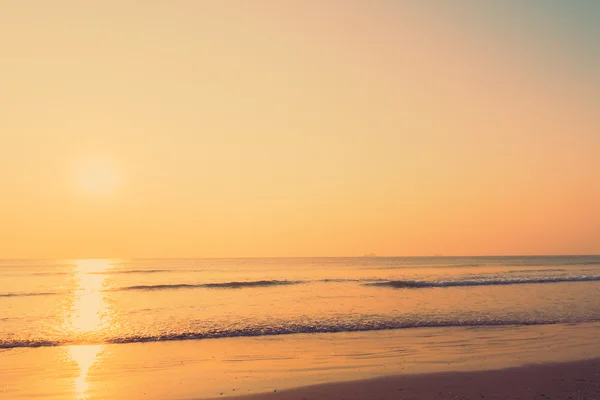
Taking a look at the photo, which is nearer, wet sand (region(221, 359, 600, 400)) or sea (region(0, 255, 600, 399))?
wet sand (region(221, 359, 600, 400))

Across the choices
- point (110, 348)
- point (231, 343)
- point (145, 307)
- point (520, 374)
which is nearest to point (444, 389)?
point (520, 374)

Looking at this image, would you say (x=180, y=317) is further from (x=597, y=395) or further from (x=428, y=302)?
(x=597, y=395)

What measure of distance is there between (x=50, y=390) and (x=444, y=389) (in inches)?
443

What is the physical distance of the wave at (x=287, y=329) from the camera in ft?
68.6

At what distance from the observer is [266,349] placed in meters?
18.4

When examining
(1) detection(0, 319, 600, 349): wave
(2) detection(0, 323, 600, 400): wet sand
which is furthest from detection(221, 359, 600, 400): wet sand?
(1) detection(0, 319, 600, 349): wave

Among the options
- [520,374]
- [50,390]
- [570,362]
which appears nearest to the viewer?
[50,390]

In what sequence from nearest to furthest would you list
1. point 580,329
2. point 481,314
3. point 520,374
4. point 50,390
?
point 50,390 < point 520,374 < point 580,329 < point 481,314

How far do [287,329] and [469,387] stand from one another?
11.9 metres

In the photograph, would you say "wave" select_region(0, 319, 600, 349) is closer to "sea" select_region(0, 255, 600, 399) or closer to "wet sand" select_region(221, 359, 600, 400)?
"sea" select_region(0, 255, 600, 399)

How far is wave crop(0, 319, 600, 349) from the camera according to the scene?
2091 centimetres

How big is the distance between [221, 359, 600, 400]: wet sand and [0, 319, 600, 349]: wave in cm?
907

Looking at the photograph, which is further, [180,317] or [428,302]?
[428,302]

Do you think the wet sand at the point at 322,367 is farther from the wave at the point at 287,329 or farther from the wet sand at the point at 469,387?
the wave at the point at 287,329
